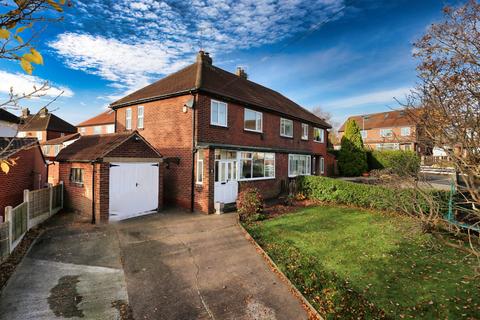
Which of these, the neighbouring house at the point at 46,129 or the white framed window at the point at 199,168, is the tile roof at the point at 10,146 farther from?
the neighbouring house at the point at 46,129

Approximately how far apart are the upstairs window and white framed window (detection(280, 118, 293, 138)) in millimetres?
12743

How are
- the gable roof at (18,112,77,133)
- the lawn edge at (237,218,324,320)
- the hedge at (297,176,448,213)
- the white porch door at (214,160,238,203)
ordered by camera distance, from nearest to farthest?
the lawn edge at (237,218,324,320), the hedge at (297,176,448,213), the white porch door at (214,160,238,203), the gable roof at (18,112,77,133)

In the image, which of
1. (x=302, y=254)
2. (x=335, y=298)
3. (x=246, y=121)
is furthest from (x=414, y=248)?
(x=246, y=121)

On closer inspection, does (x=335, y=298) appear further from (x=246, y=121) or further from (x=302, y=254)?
(x=246, y=121)

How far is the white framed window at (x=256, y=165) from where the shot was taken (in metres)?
14.6

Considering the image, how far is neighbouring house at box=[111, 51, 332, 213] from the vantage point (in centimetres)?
1277

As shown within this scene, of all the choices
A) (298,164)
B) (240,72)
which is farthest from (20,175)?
(298,164)

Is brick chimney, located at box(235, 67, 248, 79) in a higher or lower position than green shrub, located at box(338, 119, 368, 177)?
higher

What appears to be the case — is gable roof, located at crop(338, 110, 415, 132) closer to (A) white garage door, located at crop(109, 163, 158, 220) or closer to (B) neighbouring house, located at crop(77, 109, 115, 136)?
(B) neighbouring house, located at crop(77, 109, 115, 136)

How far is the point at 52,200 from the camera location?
11.2 metres

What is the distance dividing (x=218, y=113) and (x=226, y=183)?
381cm

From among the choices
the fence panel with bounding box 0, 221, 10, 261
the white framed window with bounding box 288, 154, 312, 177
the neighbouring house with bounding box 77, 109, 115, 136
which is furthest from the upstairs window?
the neighbouring house with bounding box 77, 109, 115, 136

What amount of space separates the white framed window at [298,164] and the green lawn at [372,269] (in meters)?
8.75

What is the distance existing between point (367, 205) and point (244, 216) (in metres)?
6.55
